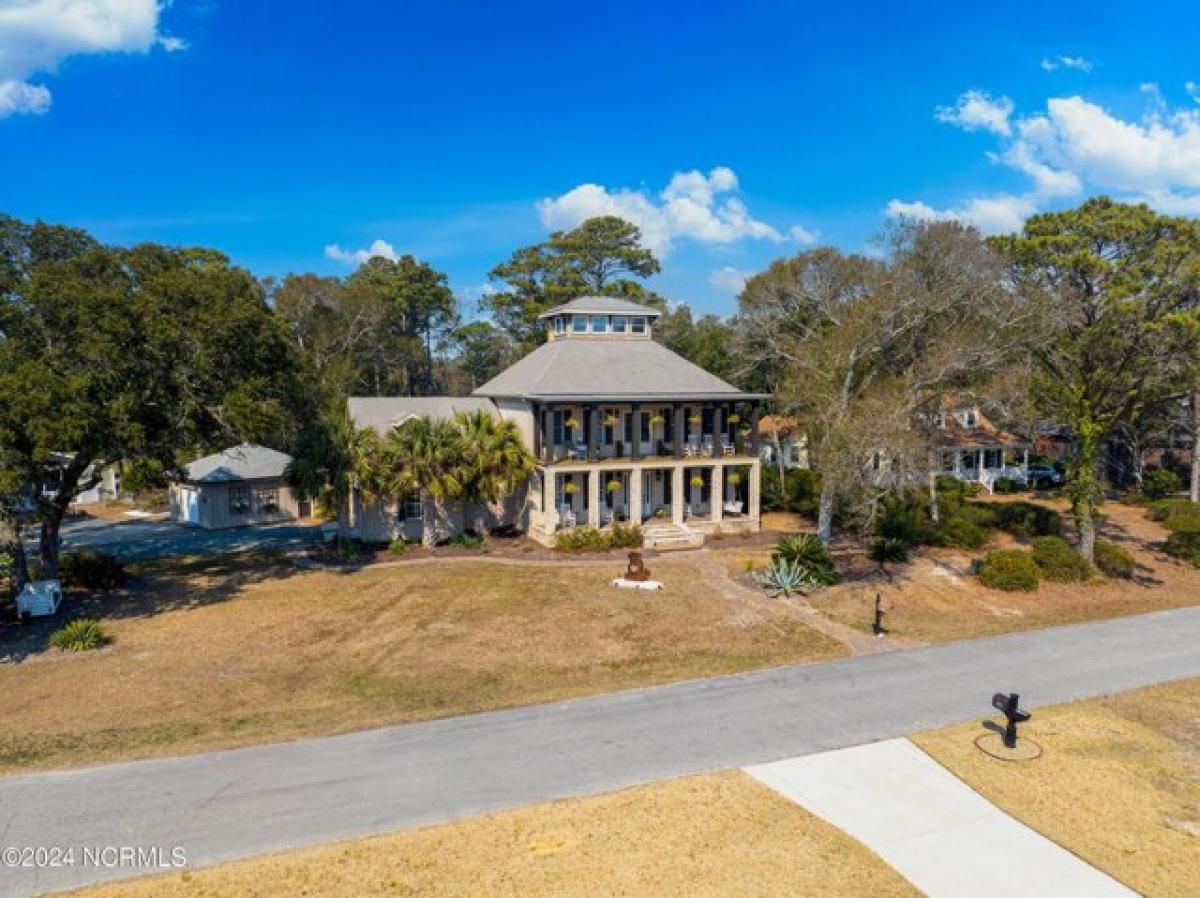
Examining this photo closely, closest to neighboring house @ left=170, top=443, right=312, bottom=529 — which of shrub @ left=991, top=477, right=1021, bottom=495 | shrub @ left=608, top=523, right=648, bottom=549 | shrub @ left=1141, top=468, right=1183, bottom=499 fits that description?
shrub @ left=608, top=523, right=648, bottom=549

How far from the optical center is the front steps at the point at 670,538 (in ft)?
95.2

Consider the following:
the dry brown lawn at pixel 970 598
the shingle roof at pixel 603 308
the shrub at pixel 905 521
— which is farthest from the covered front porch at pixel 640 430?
the dry brown lawn at pixel 970 598

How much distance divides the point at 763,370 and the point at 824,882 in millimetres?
34376

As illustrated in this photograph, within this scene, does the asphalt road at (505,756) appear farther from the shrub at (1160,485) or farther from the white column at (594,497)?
the shrub at (1160,485)

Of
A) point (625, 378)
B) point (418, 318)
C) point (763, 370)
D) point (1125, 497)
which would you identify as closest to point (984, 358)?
point (625, 378)

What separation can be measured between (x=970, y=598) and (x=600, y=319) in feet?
62.6

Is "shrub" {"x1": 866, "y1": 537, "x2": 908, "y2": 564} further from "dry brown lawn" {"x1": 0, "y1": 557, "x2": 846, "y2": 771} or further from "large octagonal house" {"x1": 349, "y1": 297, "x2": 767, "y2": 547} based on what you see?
"dry brown lawn" {"x1": 0, "y1": 557, "x2": 846, "y2": 771}

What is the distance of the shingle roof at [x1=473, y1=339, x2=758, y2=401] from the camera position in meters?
29.6

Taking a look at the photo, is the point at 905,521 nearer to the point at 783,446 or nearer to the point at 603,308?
the point at 603,308

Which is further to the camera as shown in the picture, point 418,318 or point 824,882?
point 418,318

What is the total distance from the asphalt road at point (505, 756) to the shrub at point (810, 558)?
5.78 metres

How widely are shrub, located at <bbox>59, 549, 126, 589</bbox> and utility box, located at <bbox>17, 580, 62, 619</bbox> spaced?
7.65 ft

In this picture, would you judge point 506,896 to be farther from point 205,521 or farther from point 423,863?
point 205,521

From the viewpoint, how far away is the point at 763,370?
4191cm
